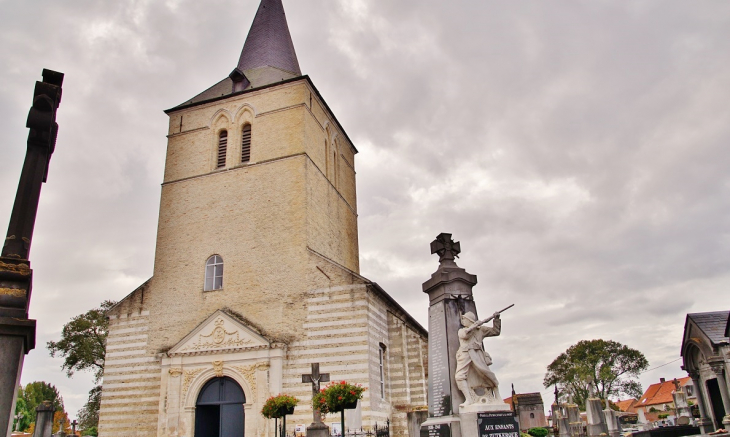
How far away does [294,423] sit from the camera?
16.6 m

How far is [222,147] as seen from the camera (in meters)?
22.8

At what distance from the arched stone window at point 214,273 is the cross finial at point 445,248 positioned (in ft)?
36.9

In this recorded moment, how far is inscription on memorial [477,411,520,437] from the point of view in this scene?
8.67 metres

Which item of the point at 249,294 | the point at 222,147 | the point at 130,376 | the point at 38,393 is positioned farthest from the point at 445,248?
the point at 38,393

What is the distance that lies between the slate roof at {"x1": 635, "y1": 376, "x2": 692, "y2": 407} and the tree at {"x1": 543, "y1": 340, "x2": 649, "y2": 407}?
1664 cm

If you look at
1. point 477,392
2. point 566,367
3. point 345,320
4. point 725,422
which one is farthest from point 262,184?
point 566,367

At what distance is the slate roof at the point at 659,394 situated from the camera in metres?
64.8

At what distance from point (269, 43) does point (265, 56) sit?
117cm

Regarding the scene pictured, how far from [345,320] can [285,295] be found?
250 cm

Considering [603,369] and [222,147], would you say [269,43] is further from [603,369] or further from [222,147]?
[603,369]

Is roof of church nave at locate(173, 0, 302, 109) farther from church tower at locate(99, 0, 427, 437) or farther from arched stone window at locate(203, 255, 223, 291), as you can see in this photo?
arched stone window at locate(203, 255, 223, 291)

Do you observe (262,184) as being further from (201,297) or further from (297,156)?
(201,297)

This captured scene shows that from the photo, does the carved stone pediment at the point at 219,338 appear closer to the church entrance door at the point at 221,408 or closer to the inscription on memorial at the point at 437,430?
the church entrance door at the point at 221,408

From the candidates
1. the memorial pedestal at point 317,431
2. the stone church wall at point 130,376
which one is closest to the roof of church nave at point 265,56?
the stone church wall at point 130,376
